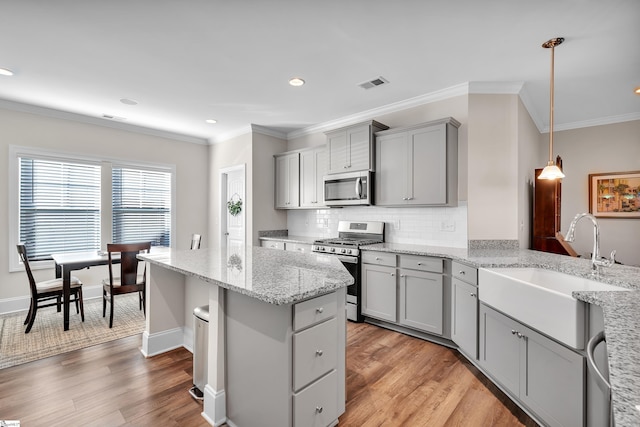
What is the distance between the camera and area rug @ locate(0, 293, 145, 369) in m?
2.86

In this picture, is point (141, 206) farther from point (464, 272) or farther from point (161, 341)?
point (464, 272)

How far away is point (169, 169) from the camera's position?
18.5ft

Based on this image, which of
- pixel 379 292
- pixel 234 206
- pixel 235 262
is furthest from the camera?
pixel 234 206

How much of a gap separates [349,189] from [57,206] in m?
4.30

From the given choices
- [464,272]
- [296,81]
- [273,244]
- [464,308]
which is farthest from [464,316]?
[273,244]

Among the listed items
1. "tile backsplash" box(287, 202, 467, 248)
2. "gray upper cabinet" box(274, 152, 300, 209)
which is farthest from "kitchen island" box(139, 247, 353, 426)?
"gray upper cabinet" box(274, 152, 300, 209)

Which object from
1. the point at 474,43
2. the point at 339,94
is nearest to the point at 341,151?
the point at 339,94

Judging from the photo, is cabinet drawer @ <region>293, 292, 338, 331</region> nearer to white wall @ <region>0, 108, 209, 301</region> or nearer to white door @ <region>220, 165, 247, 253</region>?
white door @ <region>220, 165, 247, 253</region>

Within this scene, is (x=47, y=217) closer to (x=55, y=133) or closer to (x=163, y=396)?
(x=55, y=133)

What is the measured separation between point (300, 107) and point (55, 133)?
11.9ft

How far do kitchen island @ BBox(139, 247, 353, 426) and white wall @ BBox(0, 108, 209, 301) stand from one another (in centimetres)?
360

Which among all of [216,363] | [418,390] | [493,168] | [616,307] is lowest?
[418,390]

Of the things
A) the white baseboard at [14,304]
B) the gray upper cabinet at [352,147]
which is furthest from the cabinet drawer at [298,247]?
the white baseboard at [14,304]

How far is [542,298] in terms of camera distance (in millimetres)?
1859
